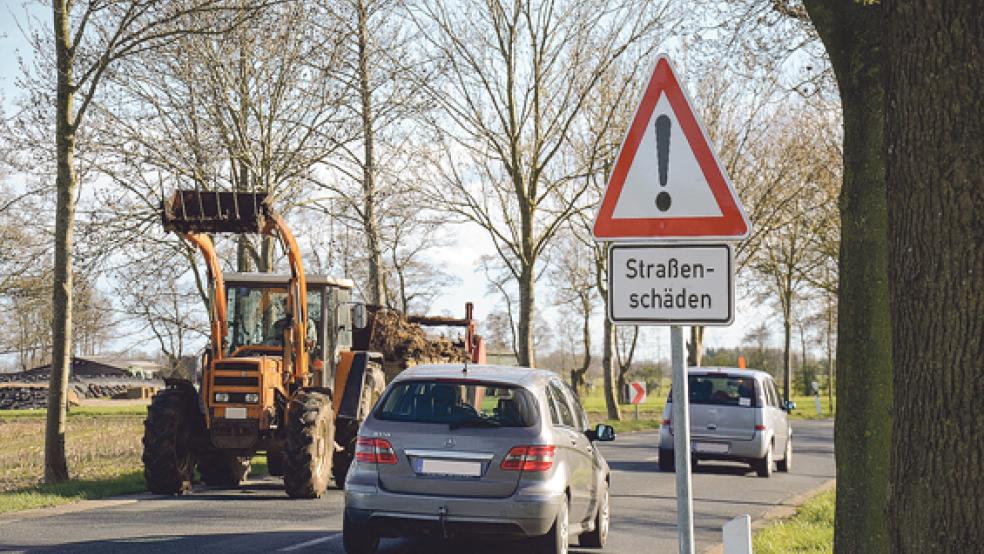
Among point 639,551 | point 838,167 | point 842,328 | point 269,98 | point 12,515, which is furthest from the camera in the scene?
point 838,167

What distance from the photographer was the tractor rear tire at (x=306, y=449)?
1460 centimetres

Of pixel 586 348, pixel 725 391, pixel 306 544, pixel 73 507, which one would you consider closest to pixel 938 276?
pixel 306 544

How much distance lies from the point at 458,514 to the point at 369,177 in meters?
16.6

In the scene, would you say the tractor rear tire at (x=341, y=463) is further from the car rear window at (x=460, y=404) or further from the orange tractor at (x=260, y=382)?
the car rear window at (x=460, y=404)

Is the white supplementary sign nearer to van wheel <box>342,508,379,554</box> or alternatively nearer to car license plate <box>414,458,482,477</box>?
car license plate <box>414,458,482,477</box>

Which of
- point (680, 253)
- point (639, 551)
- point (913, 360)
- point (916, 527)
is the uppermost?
point (680, 253)

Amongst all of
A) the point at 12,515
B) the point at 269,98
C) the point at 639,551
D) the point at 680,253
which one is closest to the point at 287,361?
the point at 12,515

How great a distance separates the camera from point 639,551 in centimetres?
1122

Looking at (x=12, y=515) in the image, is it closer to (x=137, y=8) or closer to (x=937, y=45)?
(x=137, y=8)

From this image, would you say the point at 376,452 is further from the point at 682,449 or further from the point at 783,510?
the point at 783,510

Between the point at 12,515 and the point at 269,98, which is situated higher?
the point at 269,98

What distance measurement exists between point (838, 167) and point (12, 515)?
27965 mm

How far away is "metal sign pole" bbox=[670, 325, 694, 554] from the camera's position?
15.3 ft

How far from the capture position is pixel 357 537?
384 inches
